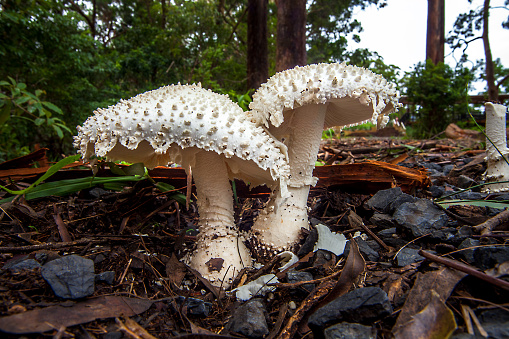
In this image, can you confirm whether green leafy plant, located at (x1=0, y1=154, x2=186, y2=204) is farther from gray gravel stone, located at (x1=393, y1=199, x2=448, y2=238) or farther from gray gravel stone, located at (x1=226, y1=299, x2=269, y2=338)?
gray gravel stone, located at (x1=393, y1=199, x2=448, y2=238)

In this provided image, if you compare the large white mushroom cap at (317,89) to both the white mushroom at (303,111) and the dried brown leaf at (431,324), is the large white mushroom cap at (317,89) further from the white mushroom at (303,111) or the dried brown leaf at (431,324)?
the dried brown leaf at (431,324)

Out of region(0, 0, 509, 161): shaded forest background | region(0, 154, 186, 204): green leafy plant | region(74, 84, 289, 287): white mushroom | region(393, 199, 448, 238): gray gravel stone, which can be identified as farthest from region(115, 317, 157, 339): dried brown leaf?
region(0, 0, 509, 161): shaded forest background

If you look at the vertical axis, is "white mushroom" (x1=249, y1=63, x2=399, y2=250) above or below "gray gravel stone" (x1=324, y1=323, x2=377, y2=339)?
above

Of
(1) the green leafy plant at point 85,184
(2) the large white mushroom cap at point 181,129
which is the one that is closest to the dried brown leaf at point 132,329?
(2) the large white mushroom cap at point 181,129

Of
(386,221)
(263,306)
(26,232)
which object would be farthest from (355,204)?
(26,232)

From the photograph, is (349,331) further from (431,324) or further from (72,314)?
(72,314)

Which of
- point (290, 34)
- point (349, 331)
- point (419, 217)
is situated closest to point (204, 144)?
point (349, 331)
